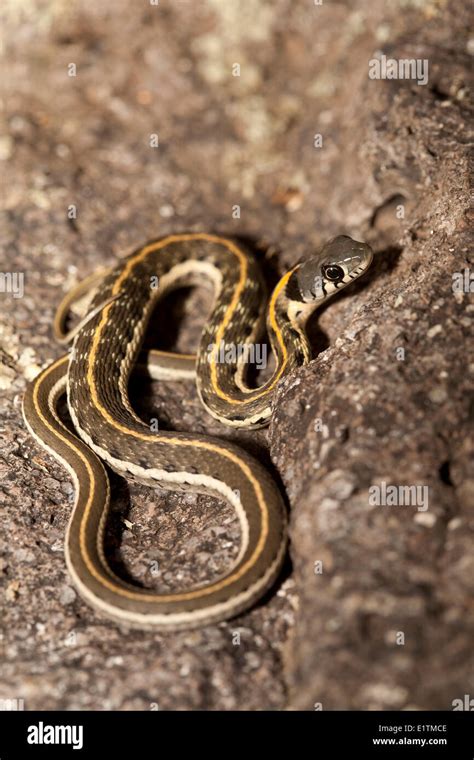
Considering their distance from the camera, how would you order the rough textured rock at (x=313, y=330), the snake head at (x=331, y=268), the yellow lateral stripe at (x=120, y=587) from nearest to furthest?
the rough textured rock at (x=313, y=330)
the yellow lateral stripe at (x=120, y=587)
the snake head at (x=331, y=268)

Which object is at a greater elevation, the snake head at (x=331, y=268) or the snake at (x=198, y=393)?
the snake head at (x=331, y=268)

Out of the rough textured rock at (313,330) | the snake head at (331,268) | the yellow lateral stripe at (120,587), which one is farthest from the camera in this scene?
the snake head at (331,268)

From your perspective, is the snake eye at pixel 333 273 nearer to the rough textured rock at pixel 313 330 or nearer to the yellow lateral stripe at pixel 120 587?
the rough textured rock at pixel 313 330

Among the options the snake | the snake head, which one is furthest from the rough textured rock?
the snake head

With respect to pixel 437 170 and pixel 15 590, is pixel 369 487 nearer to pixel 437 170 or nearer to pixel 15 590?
pixel 15 590

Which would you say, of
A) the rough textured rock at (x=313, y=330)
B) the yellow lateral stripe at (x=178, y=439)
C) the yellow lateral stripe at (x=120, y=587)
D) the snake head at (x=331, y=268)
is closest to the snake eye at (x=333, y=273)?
the snake head at (x=331, y=268)

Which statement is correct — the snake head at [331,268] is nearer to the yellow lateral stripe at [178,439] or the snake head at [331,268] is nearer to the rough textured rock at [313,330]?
the rough textured rock at [313,330]

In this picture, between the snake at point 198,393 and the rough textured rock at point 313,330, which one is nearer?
the rough textured rock at point 313,330

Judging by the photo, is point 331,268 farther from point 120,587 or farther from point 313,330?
point 120,587
